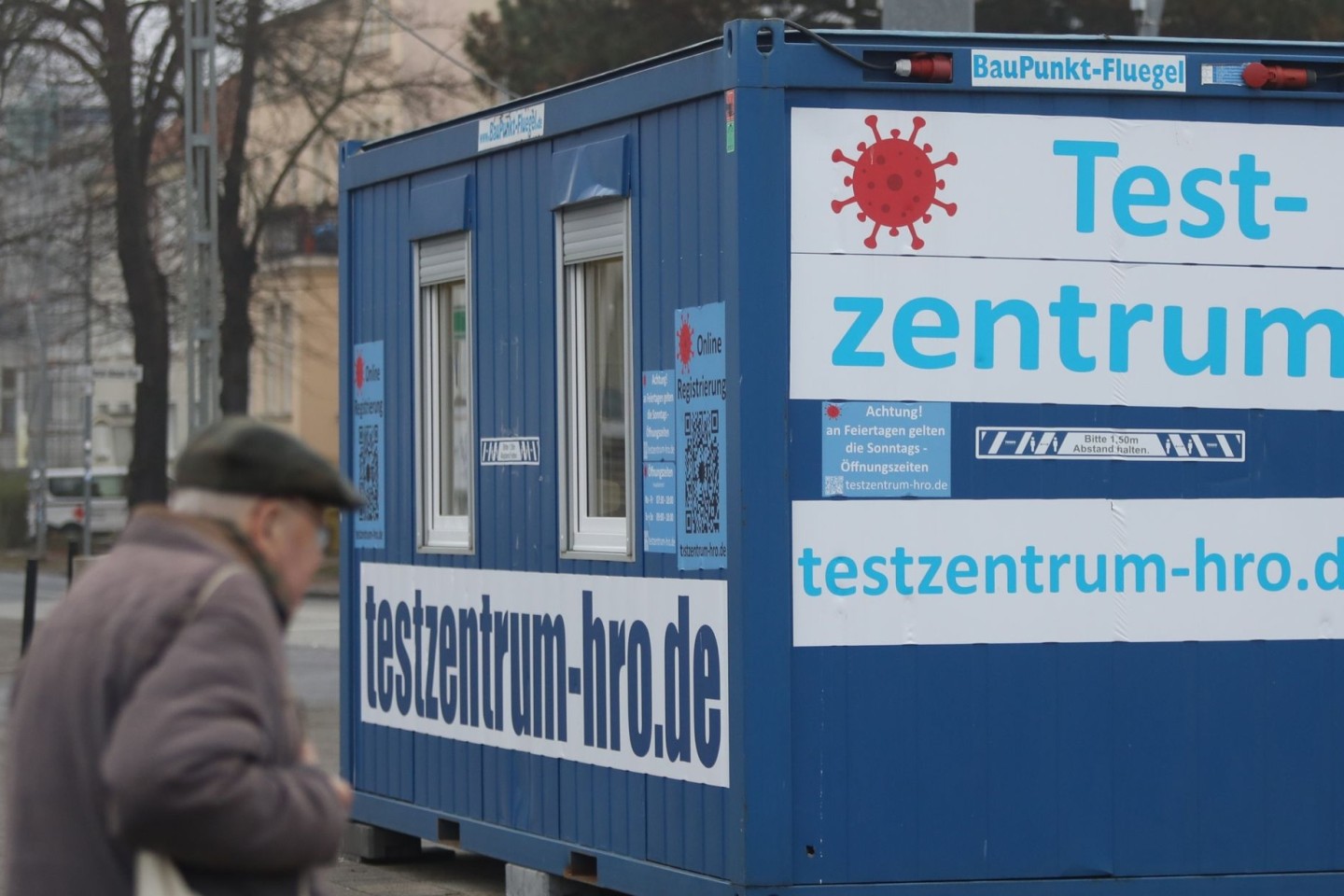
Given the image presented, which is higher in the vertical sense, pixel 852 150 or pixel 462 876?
pixel 852 150

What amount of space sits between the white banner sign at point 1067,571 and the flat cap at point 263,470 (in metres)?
3.42

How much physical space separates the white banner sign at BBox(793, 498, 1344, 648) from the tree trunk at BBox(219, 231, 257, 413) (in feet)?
86.0

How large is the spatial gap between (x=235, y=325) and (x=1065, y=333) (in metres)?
26.5

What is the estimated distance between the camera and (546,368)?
7688 mm

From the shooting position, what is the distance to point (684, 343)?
6.86 m

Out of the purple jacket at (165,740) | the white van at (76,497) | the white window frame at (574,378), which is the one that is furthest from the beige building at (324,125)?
the purple jacket at (165,740)

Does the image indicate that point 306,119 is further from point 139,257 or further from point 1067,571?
point 1067,571

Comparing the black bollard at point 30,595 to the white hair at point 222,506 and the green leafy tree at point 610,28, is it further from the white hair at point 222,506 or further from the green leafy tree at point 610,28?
the white hair at point 222,506

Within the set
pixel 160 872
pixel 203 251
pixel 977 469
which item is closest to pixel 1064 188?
pixel 977 469

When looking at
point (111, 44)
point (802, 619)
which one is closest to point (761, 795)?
point (802, 619)

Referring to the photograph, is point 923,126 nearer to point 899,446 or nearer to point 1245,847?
point 899,446

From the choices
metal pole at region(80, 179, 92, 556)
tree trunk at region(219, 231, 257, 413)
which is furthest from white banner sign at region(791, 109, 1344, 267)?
tree trunk at region(219, 231, 257, 413)

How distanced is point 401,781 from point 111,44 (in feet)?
74.0

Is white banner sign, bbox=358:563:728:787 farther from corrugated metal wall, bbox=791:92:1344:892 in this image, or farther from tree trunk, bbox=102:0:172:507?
tree trunk, bbox=102:0:172:507
